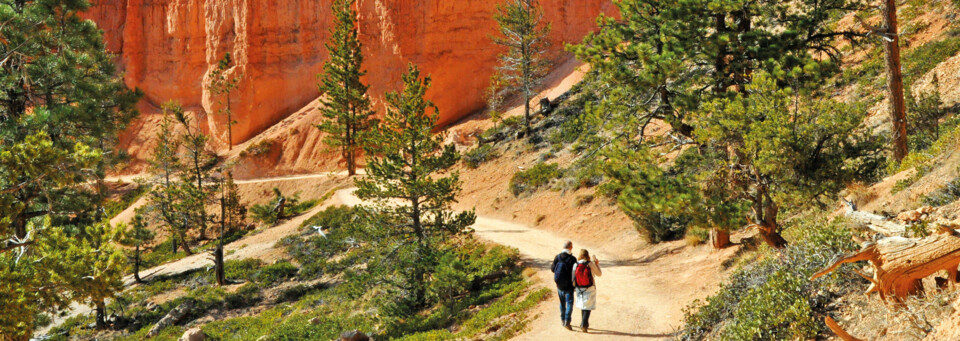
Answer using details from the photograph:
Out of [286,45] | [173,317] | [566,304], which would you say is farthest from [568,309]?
[286,45]

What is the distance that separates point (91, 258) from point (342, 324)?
29.2 feet

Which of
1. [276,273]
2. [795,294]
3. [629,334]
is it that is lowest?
[276,273]

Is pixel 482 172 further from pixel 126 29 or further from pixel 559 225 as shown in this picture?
pixel 126 29

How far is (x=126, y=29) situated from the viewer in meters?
58.3

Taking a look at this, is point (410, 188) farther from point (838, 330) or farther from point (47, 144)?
point (838, 330)

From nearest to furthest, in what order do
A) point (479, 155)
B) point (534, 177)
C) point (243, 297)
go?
point (243, 297) → point (534, 177) → point (479, 155)

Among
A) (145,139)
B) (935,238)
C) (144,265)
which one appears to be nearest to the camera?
(935,238)

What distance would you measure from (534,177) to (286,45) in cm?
3083

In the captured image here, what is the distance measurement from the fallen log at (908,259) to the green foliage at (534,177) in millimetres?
20533

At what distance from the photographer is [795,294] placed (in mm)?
7605

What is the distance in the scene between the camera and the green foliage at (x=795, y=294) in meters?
7.25

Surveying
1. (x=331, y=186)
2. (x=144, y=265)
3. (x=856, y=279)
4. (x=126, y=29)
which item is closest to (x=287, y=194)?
(x=331, y=186)

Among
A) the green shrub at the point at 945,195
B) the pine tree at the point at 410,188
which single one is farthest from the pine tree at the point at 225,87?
the green shrub at the point at 945,195

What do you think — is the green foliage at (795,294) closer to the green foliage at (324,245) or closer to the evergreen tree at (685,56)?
the evergreen tree at (685,56)
